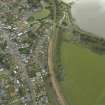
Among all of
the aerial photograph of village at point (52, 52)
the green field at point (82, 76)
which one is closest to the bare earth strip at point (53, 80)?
the aerial photograph of village at point (52, 52)

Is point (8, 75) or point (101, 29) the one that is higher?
point (101, 29)

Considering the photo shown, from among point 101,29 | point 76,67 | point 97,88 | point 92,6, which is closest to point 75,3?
point 92,6

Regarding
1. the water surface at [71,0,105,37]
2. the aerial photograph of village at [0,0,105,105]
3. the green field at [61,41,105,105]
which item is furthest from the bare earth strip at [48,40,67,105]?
the water surface at [71,0,105,37]

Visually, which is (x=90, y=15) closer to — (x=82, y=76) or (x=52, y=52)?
(x=52, y=52)

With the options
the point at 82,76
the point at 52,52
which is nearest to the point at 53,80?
the point at 82,76

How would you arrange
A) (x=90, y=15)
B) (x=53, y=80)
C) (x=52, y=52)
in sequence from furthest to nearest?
(x=90, y=15) → (x=52, y=52) → (x=53, y=80)

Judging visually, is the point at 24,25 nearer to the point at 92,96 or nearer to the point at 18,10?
the point at 18,10

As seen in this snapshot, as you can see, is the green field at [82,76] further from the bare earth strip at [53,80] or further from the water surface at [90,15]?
the water surface at [90,15]
